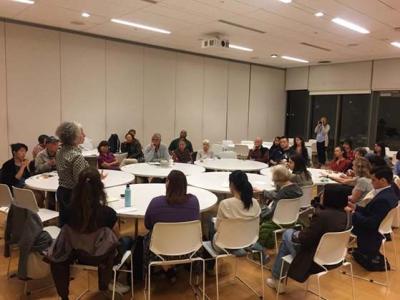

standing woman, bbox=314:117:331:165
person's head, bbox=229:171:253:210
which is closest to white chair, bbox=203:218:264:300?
person's head, bbox=229:171:253:210

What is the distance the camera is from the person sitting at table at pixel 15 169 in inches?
174

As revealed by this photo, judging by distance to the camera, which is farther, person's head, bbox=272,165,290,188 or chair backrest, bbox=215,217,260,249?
person's head, bbox=272,165,290,188

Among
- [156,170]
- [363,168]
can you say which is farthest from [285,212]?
[156,170]

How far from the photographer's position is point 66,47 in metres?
7.63

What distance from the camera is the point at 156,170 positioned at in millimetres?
5199

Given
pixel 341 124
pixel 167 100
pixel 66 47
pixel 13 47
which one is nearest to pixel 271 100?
pixel 341 124

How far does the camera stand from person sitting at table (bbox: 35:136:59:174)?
4.82 m

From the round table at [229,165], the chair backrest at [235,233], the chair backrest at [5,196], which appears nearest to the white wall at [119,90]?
the round table at [229,165]

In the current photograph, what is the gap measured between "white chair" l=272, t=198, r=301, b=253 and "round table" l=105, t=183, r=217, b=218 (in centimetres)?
69

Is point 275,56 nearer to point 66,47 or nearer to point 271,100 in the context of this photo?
point 271,100

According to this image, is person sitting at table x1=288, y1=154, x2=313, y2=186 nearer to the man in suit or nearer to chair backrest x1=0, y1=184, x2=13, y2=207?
the man in suit

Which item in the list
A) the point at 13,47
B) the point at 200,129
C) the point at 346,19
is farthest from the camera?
the point at 200,129

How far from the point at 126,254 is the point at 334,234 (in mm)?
1681

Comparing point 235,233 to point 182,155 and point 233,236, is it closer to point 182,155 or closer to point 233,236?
point 233,236
